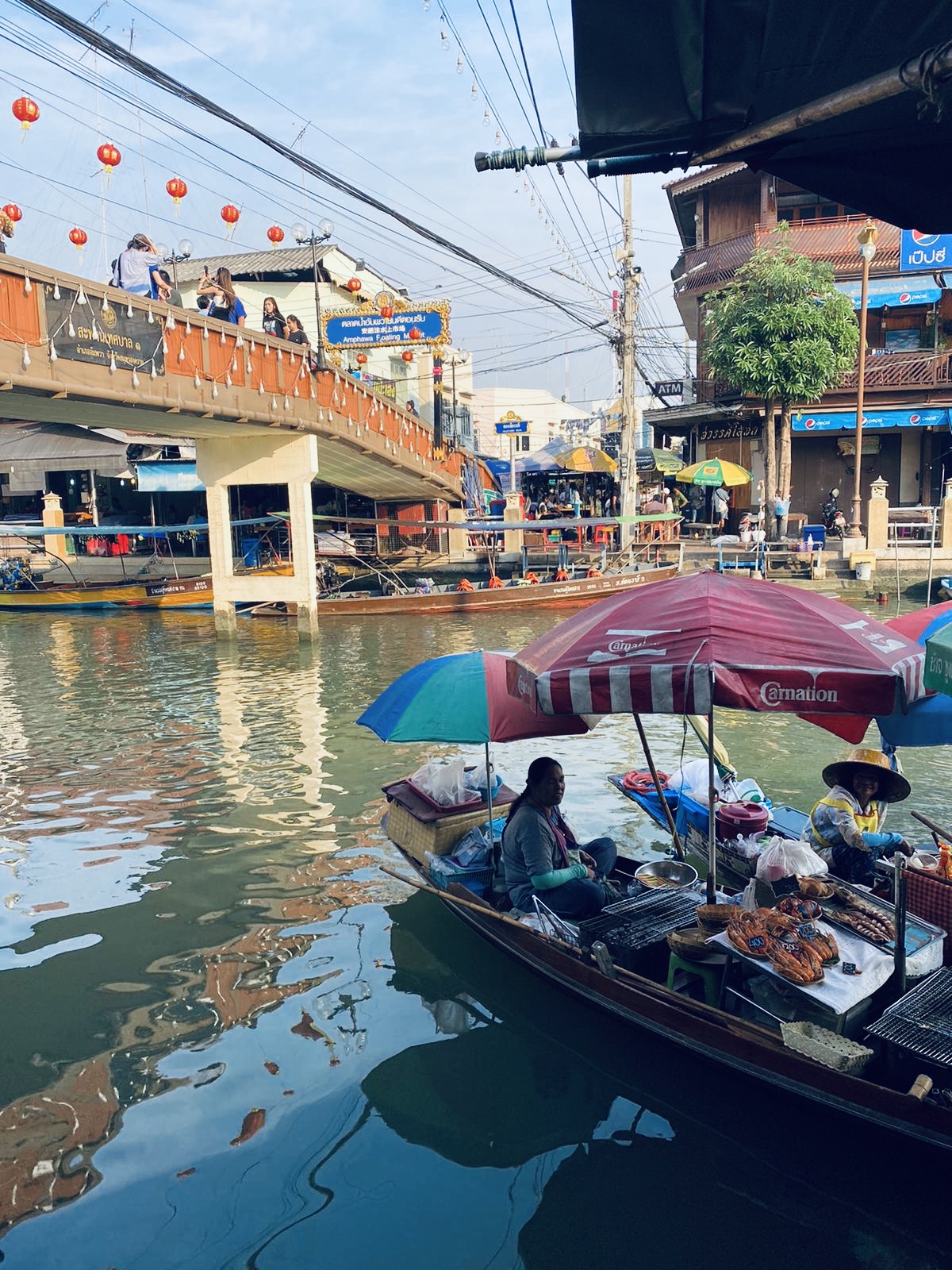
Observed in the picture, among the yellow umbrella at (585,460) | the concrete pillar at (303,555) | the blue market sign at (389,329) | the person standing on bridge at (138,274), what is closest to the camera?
the person standing on bridge at (138,274)

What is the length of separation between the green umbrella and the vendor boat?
0.78 ft

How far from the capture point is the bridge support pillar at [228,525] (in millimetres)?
22266

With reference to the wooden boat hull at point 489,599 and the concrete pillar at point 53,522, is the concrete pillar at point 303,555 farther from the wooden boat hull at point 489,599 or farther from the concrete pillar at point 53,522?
the concrete pillar at point 53,522

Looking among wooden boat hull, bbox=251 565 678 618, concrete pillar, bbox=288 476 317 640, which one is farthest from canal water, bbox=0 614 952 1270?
wooden boat hull, bbox=251 565 678 618

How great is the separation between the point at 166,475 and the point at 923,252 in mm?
25740

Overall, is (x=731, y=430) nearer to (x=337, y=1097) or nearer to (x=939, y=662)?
(x=939, y=662)

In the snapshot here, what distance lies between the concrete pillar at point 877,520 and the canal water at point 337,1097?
17763 mm

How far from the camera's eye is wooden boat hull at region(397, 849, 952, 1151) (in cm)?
422

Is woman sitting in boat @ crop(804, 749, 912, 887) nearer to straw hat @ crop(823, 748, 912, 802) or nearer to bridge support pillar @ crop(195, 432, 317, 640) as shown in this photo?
straw hat @ crop(823, 748, 912, 802)

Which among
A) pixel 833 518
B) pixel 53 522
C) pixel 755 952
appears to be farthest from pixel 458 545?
pixel 755 952

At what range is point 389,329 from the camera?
26922mm

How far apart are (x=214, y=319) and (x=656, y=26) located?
15.3 meters

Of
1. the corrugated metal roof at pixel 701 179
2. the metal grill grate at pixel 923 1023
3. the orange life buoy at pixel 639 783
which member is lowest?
the orange life buoy at pixel 639 783

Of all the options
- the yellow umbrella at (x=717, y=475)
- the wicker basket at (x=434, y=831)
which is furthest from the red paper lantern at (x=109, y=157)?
the yellow umbrella at (x=717, y=475)
